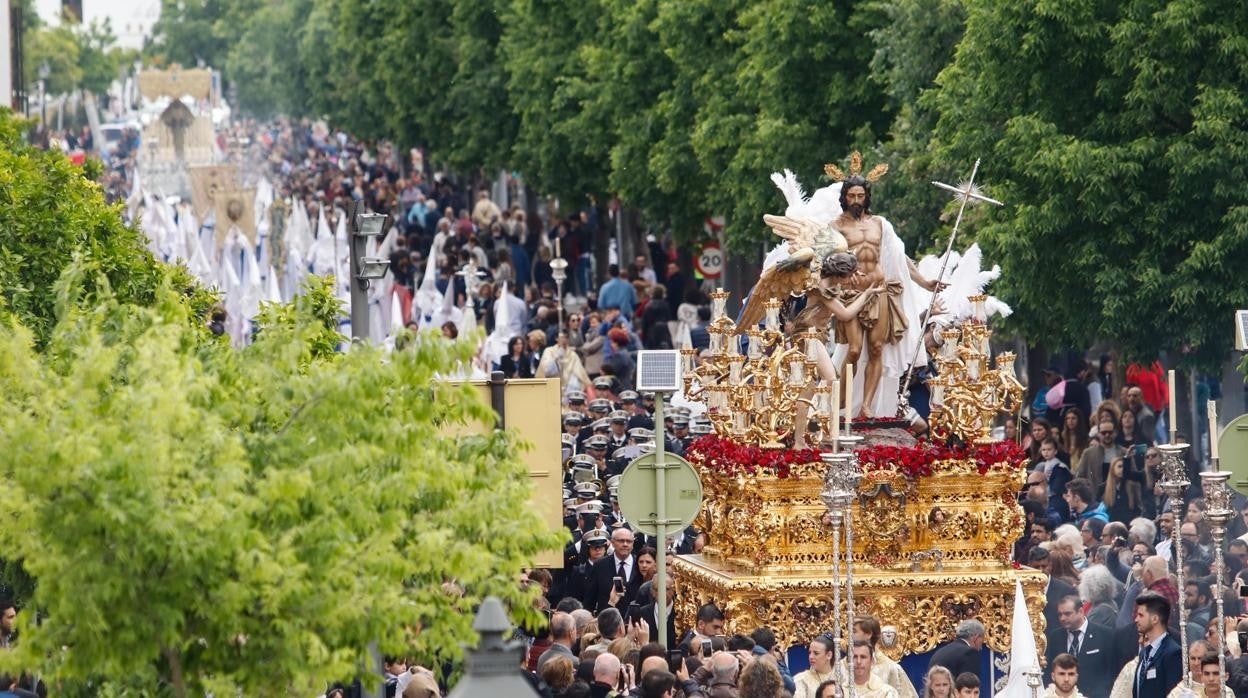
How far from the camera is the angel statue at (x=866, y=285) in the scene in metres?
21.8

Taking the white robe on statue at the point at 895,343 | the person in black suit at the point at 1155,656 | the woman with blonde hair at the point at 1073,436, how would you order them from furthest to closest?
the woman with blonde hair at the point at 1073,436 → the white robe on statue at the point at 895,343 → the person in black suit at the point at 1155,656

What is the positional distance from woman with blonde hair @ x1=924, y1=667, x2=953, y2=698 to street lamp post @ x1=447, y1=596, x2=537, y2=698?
6.80 metres

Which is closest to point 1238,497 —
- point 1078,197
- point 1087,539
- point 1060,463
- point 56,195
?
point 1087,539

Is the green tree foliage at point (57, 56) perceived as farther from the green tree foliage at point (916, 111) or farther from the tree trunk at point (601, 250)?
the green tree foliage at point (916, 111)

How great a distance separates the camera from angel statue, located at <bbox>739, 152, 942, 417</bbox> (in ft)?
71.4

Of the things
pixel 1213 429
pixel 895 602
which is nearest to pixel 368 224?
pixel 895 602

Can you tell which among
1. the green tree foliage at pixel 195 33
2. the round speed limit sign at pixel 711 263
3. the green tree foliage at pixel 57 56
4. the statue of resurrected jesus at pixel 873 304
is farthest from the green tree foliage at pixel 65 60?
the statue of resurrected jesus at pixel 873 304

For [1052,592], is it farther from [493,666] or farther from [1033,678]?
[493,666]

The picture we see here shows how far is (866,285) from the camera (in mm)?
21844

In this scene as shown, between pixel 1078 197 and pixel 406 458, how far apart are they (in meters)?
16.3

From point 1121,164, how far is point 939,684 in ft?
38.7

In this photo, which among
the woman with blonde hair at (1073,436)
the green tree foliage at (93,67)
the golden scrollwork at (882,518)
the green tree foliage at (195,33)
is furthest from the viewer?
the green tree foliage at (195,33)

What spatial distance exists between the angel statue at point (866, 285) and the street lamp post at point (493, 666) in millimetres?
10056

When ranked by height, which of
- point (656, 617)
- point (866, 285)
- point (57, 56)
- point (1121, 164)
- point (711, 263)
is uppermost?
point (57, 56)
